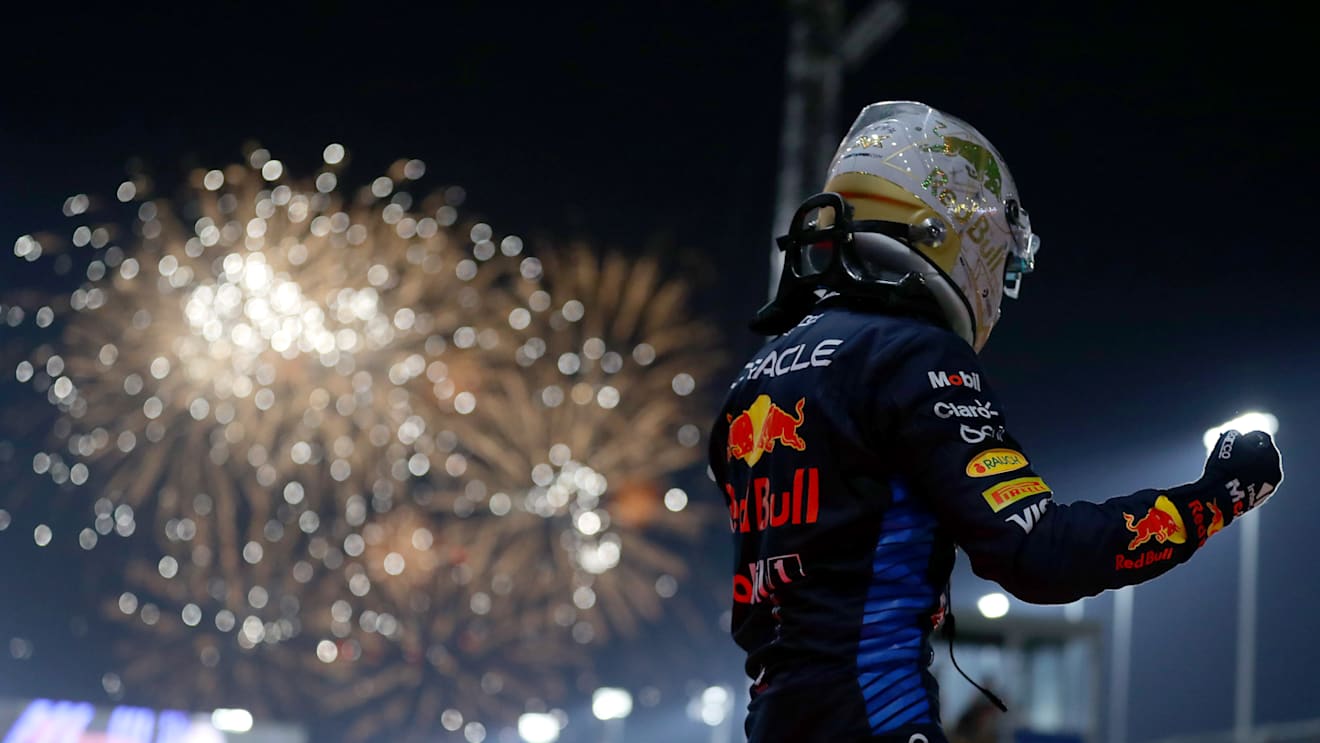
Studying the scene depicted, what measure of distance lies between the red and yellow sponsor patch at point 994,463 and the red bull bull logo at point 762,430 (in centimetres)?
29

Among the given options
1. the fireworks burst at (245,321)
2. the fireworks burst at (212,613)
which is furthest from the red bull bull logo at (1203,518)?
the fireworks burst at (212,613)

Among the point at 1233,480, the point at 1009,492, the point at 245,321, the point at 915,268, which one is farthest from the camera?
the point at 245,321

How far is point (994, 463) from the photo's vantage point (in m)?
2.08

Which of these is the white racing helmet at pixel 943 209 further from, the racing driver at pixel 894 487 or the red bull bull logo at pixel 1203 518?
the red bull bull logo at pixel 1203 518

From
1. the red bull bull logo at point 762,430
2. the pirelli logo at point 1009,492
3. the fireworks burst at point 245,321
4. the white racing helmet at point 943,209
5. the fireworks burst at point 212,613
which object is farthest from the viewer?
the fireworks burst at point 212,613

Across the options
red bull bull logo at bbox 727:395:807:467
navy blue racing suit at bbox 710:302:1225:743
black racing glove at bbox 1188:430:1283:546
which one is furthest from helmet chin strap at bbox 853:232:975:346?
black racing glove at bbox 1188:430:1283:546

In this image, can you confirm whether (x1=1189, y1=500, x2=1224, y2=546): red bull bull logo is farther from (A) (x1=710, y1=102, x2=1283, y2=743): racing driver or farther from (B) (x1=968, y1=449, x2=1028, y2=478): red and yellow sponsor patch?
(B) (x1=968, y1=449, x2=1028, y2=478): red and yellow sponsor patch

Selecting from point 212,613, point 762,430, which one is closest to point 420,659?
point 212,613

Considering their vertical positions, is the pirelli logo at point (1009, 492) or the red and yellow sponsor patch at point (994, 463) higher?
the red and yellow sponsor patch at point (994, 463)

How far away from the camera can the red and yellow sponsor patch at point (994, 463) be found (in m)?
2.07

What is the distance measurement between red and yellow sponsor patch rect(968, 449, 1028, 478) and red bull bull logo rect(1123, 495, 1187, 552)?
0.17 meters

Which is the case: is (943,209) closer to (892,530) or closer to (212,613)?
(892,530)

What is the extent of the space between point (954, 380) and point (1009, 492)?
0.63 feet

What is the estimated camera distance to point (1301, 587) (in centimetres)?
784
